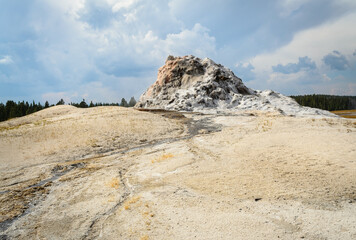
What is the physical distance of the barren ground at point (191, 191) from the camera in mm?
6633

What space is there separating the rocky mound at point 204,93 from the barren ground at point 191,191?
25.9m

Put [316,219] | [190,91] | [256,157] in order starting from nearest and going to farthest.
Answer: [316,219] → [256,157] → [190,91]

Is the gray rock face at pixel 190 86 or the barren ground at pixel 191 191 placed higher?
the gray rock face at pixel 190 86

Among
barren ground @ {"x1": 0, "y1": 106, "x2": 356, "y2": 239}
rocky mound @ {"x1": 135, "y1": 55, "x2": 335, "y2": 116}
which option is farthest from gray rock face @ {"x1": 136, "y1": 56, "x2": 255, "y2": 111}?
barren ground @ {"x1": 0, "y1": 106, "x2": 356, "y2": 239}

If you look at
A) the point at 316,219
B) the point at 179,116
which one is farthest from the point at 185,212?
the point at 179,116

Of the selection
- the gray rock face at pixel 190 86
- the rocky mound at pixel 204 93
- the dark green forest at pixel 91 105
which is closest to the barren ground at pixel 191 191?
the rocky mound at pixel 204 93

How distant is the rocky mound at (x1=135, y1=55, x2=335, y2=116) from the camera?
1661 inches

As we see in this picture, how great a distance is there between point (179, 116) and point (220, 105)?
11.8m

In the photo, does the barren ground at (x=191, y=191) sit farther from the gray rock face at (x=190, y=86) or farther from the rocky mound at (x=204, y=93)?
the gray rock face at (x=190, y=86)

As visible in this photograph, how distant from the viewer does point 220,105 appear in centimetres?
4344

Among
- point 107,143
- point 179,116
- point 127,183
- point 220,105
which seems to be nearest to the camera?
point 127,183

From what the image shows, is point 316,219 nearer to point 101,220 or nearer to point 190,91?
point 101,220

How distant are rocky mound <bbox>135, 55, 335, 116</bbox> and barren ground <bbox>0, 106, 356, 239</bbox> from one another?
25.9 metres

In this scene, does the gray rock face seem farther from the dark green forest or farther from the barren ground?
the dark green forest
